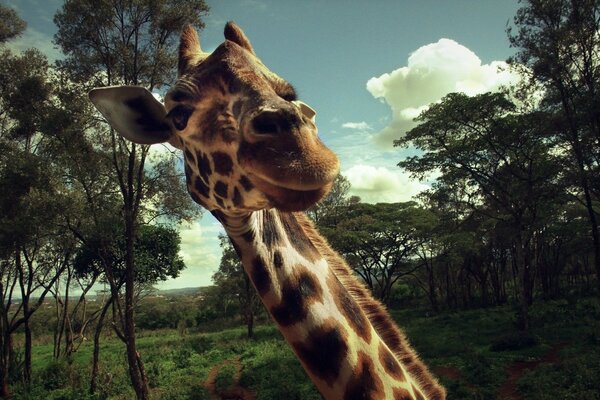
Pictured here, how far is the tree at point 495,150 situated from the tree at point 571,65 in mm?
1528

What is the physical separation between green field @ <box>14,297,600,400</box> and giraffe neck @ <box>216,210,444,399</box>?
1250 centimetres

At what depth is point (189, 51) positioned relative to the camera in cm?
255

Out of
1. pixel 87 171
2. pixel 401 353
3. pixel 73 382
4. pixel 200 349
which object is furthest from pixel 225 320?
pixel 401 353

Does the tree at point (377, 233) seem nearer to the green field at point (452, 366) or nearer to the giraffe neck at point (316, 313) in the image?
the green field at point (452, 366)

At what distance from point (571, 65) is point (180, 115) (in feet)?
66.1

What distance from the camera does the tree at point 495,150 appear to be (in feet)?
66.9

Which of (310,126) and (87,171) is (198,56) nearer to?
(310,126)

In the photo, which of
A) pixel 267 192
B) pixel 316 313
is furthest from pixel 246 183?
pixel 316 313

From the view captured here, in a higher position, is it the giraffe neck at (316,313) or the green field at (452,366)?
the giraffe neck at (316,313)

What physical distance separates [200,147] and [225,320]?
58.6 metres

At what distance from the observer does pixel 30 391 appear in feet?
61.3

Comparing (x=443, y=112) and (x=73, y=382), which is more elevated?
(x=443, y=112)

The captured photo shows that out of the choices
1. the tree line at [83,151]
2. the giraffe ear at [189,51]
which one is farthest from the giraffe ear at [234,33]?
the tree line at [83,151]

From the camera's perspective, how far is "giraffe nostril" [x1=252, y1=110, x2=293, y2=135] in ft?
5.55
